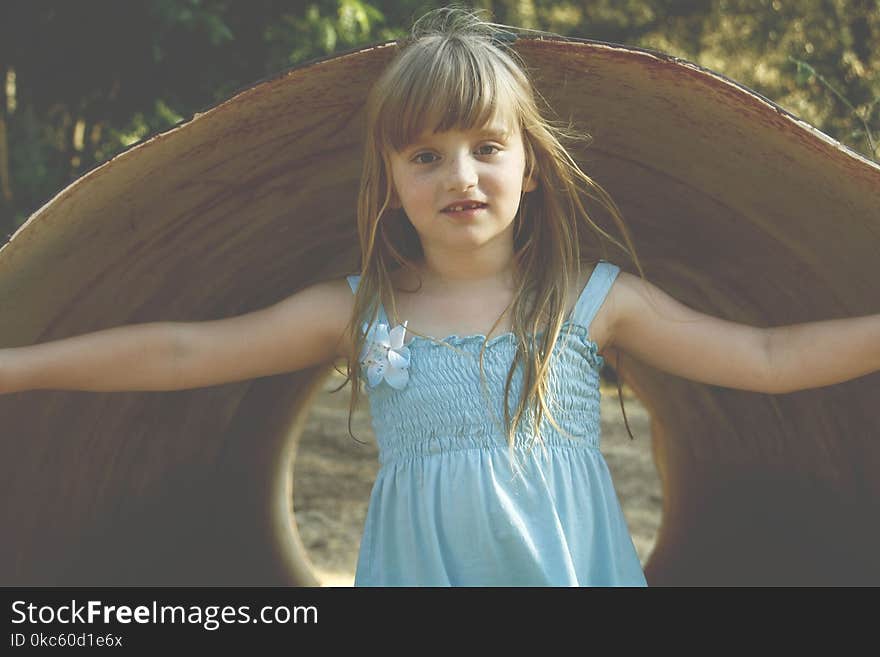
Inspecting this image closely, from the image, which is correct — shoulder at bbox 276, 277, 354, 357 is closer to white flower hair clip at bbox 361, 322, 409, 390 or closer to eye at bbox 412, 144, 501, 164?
white flower hair clip at bbox 361, 322, 409, 390

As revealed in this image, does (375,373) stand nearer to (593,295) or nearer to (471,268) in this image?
(471,268)

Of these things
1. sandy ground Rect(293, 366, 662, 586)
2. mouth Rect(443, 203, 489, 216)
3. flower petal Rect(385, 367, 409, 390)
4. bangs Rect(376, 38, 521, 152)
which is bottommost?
flower petal Rect(385, 367, 409, 390)

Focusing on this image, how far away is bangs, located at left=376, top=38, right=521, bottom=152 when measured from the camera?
2.79 m

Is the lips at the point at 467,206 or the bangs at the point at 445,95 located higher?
the bangs at the point at 445,95

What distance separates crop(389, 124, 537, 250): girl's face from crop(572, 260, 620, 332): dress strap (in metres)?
0.31

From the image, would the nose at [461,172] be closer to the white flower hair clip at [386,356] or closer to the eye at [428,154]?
the eye at [428,154]

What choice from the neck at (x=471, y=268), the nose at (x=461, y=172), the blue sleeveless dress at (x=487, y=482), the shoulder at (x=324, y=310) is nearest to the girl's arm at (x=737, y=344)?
the blue sleeveless dress at (x=487, y=482)

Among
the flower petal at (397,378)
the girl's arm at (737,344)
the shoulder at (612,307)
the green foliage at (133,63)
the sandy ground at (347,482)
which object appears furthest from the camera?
the sandy ground at (347,482)

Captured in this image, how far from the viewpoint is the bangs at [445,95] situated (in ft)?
9.16

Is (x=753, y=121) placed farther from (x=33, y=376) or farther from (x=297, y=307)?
(x=33, y=376)

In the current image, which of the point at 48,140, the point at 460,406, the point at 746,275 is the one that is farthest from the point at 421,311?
the point at 48,140

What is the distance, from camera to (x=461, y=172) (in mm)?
2771

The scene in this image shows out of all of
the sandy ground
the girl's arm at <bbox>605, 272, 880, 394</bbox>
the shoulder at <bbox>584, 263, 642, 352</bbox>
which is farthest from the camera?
the sandy ground

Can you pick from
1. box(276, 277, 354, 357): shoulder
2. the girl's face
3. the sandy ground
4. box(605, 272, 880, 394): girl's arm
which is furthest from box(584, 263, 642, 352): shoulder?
the sandy ground
